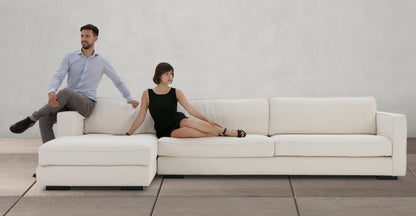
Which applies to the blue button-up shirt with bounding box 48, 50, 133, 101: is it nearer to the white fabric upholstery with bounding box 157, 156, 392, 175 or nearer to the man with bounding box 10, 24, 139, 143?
the man with bounding box 10, 24, 139, 143

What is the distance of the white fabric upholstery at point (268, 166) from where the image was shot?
12.2 feet

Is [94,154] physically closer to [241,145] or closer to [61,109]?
[61,109]

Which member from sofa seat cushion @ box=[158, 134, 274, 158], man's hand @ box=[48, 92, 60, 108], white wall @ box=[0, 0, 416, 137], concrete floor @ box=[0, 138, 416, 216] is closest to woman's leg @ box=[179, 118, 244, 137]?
sofa seat cushion @ box=[158, 134, 274, 158]

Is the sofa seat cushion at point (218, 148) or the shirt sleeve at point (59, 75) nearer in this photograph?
the sofa seat cushion at point (218, 148)

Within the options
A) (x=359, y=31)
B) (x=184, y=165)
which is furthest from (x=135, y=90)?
(x=359, y=31)

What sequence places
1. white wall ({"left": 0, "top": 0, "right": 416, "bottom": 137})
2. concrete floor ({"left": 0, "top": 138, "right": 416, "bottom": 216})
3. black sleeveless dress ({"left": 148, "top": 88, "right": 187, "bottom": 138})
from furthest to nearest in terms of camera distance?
white wall ({"left": 0, "top": 0, "right": 416, "bottom": 137}) → black sleeveless dress ({"left": 148, "top": 88, "right": 187, "bottom": 138}) → concrete floor ({"left": 0, "top": 138, "right": 416, "bottom": 216})

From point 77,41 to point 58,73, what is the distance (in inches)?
101

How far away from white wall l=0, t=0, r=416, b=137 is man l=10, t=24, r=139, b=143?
2.21 metres

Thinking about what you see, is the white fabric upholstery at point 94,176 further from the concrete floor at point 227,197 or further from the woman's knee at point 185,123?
the woman's knee at point 185,123

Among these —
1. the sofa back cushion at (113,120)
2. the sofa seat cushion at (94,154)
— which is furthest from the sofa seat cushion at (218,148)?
the sofa back cushion at (113,120)

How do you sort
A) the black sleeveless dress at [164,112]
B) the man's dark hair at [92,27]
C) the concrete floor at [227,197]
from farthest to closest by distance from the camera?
the man's dark hair at [92,27] → the black sleeveless dress at [164,112] → the concrete floor at [227,197]

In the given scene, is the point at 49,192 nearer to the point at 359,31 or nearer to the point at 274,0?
the point at 274,0

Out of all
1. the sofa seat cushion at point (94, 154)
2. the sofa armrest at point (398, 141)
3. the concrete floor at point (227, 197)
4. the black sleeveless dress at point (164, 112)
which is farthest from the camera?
the black sleeveless dress at point (164, 112)

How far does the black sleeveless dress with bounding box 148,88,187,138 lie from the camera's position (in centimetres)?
392
